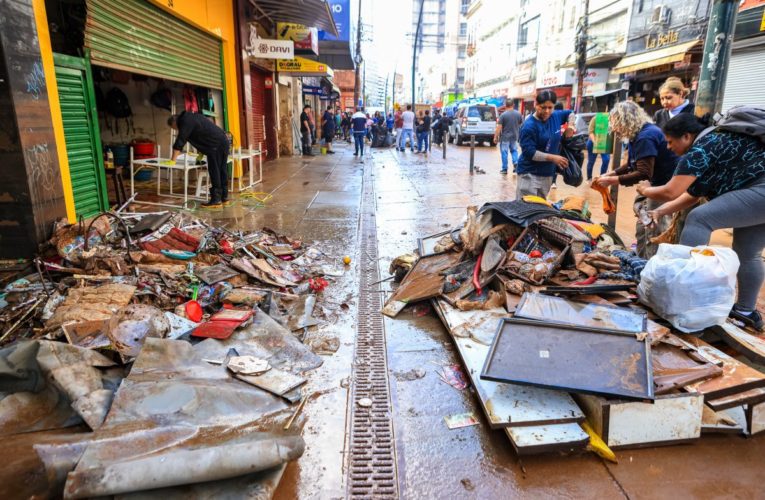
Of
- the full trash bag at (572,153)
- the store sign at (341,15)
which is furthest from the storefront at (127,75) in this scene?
the store sign at (341,15)

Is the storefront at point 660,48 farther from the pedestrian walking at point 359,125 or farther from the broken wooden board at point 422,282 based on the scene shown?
the broken wooden board at point 422,282

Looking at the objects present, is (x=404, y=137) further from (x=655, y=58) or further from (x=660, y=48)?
(x=660, y=48)

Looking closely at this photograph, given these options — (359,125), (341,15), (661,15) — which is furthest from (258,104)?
(661,15)

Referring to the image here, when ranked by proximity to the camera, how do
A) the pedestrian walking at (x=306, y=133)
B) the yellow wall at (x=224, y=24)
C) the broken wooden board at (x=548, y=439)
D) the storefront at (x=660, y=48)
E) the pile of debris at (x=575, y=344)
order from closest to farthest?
1. the broken wooden board at (x=548, y=439)
2. the pile of debris at (x=575, y=344)
3. the yellow wall at (x=224, y=24)
4. the pedestrian walking at (x=306, y=133)
5. the storefront at (x=660, y=48)

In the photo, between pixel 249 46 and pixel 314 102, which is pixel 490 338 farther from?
pixel 314 102

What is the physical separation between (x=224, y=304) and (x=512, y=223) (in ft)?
8.78

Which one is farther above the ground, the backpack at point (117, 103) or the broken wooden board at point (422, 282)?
the backpack at point (117, 103)

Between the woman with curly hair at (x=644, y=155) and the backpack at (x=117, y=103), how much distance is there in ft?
31.2

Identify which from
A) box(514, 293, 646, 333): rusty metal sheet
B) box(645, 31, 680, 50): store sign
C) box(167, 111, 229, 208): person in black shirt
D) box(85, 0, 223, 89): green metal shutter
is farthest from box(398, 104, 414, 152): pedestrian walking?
box(514, 293, 646, 333): rusty metal sheet

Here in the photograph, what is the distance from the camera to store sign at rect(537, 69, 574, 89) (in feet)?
95.9

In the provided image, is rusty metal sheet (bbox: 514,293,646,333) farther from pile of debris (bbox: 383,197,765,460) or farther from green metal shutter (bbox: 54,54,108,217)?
green metal shutter (bbox: 54,54,108,217)

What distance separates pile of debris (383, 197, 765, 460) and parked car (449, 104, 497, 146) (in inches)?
826

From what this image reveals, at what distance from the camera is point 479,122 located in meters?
24.6

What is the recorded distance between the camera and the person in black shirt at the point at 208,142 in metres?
7.61
